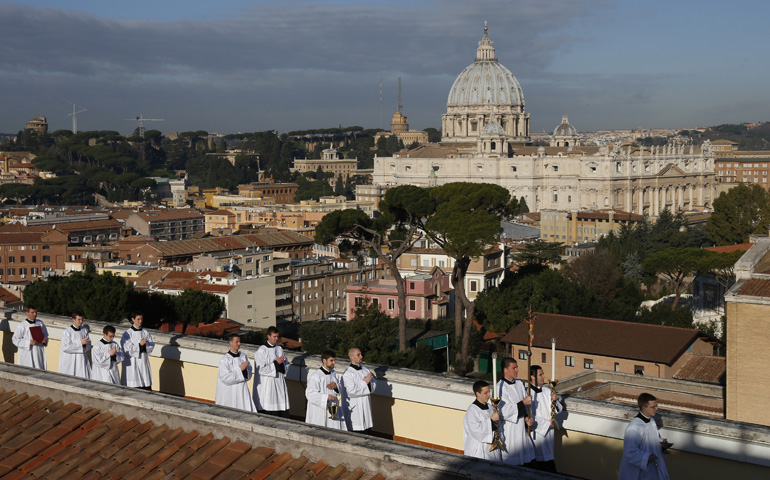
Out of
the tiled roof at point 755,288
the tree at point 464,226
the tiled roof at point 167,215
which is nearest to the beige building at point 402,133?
the tiled roof at point 167,215

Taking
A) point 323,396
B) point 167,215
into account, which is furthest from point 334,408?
point 167,215

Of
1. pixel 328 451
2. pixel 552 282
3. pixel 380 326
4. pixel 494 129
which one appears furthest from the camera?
pixel 494 129

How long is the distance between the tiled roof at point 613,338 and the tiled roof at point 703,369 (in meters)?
0.74

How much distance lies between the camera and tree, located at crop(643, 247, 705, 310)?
27031 mm

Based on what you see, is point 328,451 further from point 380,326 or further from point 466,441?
point 380,326

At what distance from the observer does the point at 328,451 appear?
3.74 meters

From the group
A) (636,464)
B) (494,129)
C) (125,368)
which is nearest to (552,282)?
(125,368)

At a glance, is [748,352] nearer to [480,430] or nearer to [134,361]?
[134,361]

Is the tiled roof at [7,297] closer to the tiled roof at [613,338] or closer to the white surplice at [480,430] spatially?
the tiled roof at [613,338]

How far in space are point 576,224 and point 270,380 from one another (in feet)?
145

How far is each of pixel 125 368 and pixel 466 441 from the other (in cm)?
250

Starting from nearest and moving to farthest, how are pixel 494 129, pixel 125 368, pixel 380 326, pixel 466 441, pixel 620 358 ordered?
pixel 466 441 → pixel 125 368 → pixel 620 358 → pixel 380 326 → pixel 494 129

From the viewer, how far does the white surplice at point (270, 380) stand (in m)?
5.30

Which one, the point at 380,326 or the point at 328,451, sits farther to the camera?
the point at 380,326
